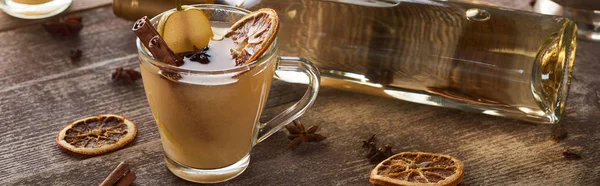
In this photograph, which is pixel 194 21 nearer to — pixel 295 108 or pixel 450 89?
pixel 295 108

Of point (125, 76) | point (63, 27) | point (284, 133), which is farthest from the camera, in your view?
point (63, 27)

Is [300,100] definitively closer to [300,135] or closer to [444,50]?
[300,135]

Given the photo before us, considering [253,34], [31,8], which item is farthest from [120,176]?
[31,8]

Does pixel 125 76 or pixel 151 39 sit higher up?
pixel 151 39

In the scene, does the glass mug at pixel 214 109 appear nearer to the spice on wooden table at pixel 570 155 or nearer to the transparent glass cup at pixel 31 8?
the spice on wooden table at pixel 570 155

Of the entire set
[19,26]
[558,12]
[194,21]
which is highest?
[194,21]

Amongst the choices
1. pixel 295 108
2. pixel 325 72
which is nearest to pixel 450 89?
pixel 325 72
